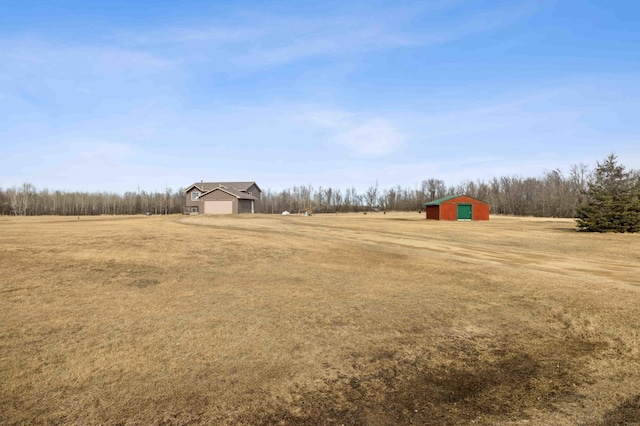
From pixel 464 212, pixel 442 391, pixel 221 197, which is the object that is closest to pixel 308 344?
pixel 442 391

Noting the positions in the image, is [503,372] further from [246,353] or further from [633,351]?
[246,353]

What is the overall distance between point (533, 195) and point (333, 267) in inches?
4648

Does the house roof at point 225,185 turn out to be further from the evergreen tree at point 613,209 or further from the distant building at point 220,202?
the evergreen tree at point 613,209

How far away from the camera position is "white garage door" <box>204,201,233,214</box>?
62.8 meters

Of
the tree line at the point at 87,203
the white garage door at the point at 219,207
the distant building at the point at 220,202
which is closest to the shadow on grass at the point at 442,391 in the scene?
the distant building at the point at 220,202

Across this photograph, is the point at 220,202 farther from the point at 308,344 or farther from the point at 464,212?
the point at 308,344

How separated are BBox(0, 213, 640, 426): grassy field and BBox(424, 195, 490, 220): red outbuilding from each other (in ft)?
148

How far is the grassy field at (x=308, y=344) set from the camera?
15.1 ft

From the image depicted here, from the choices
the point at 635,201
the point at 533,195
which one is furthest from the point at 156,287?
the point at 533,195

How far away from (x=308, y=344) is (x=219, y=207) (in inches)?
2334

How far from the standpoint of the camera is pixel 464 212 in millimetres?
57844

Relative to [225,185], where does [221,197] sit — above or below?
below

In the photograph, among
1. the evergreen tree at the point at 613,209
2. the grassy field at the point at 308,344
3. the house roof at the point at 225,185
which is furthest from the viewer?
the house roof at the point at 225,185

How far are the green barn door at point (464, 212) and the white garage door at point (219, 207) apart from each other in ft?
129
